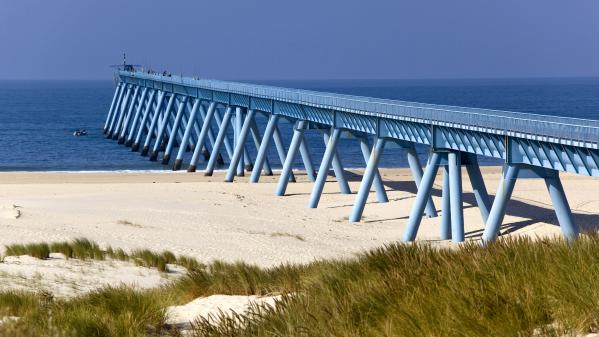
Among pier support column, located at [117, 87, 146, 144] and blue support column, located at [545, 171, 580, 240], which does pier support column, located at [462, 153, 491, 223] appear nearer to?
blue support column, located at [545, 171, 580, 240]

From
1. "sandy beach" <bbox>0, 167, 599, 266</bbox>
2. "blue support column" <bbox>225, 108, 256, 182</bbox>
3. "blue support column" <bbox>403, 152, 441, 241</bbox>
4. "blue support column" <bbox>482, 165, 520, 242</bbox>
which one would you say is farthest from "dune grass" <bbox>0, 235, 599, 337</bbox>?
"blue support column" <bbox>225, 108, 256, 182</bbox>

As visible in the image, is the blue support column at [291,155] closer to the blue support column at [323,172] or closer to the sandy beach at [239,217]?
the sandy beach at [239,217]

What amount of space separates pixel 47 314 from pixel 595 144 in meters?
13.6

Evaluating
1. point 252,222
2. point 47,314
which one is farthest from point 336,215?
point 47,314

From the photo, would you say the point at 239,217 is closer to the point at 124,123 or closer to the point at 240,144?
the point at 240,144

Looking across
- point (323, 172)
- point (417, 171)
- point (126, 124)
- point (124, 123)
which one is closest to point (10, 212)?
point (323, 172)

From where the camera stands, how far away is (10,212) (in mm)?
29375

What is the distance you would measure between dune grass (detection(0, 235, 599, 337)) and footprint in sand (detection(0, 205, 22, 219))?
17.4 m

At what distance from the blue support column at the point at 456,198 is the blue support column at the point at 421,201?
42 centimetres

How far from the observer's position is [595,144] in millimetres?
20938

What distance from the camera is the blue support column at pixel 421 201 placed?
2795 centimetres

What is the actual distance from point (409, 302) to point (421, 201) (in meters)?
20.3

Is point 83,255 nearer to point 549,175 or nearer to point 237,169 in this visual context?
point 549,175

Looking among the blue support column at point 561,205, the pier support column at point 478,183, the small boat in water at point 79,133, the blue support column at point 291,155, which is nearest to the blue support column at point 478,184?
the pier support column at point 478,183
